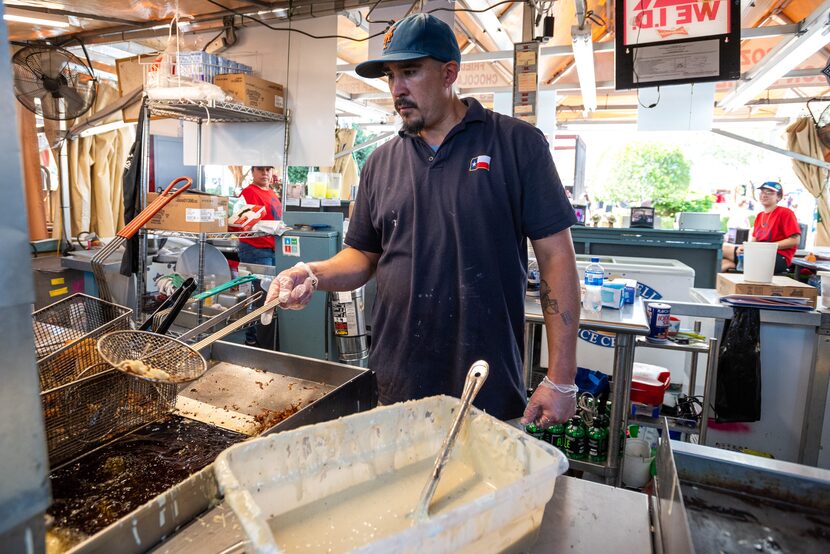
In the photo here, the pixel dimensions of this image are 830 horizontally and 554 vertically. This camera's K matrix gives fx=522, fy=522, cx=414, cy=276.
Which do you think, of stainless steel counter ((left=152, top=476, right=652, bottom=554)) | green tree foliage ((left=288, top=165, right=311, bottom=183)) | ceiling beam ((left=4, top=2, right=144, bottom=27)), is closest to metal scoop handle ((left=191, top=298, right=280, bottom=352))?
stainless steel counter ((left=152, top=476, right=652, bottom=554))

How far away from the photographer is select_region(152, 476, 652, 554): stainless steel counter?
0.94 m

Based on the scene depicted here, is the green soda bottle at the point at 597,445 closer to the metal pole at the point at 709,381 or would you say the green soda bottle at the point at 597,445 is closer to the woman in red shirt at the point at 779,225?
the metal pole at the point at 709,381

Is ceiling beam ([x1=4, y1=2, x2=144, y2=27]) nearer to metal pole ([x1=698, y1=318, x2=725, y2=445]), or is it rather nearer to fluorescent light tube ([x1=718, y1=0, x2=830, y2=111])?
metal pole ([x1=698, y1=318, x2=725, y2=445])

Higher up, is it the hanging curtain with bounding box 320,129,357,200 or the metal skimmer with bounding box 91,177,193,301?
the hanging curtain with bounding box 320,129,357,200

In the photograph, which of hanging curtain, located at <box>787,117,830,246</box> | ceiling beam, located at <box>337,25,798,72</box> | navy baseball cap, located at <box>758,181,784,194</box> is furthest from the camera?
hanging curtain, located at <box>787,117,830,246</box>

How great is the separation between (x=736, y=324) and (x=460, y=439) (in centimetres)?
277

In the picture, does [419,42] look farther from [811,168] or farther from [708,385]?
[811,168]

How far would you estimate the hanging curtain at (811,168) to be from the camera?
760 cm

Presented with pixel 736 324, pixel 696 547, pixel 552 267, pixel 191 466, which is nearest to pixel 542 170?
pixel 552 267

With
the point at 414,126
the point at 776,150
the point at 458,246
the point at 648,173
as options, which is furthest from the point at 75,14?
the point at 648,173

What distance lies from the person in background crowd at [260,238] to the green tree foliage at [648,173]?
375 inches

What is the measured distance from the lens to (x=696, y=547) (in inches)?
37.9

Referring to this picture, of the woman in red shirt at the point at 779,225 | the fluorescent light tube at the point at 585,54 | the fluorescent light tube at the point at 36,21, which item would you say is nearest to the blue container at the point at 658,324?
the fluorescent light tube at the point at 585,54

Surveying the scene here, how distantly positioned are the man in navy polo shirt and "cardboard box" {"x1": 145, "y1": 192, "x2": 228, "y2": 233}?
6.64 feet
